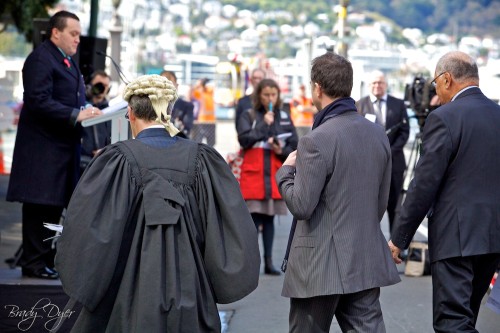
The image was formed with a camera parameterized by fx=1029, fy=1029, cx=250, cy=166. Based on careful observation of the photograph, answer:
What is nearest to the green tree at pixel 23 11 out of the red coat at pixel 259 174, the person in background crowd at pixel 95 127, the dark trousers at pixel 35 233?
the person in background crowd at pixel 95 127

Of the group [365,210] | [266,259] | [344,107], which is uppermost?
[344,107]

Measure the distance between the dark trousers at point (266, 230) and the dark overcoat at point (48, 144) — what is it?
2.51 m

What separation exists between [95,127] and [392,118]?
3106 mm

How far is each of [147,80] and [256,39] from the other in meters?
152

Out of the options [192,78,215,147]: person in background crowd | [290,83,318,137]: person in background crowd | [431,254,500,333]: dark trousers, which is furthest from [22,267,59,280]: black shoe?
[290,83,318,137]: person in background crowd

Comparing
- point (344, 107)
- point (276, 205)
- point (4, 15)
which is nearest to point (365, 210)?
point (344, 107)

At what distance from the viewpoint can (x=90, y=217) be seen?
4.29 m

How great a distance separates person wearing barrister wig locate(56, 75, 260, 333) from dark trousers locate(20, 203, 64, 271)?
343cm

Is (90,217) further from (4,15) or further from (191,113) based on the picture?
(4,15)

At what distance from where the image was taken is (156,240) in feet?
14.3

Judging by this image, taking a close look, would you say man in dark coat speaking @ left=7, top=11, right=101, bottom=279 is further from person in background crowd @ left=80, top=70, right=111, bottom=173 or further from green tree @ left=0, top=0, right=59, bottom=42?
green tree @ left=0, top=0, right=59, bottom=42

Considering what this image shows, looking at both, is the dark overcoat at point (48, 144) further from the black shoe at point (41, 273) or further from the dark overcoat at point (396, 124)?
the dark overcoat at point (396, 124)

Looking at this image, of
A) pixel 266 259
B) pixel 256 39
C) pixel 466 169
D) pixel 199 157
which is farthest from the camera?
pixel 256 39

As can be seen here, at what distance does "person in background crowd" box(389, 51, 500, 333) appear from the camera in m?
5.37
